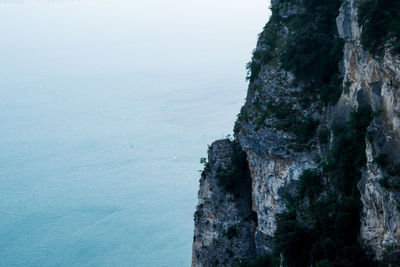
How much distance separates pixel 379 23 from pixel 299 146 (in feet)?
21.0

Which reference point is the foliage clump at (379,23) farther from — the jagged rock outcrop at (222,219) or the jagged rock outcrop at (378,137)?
the jagged rock outcrop at (222,219)

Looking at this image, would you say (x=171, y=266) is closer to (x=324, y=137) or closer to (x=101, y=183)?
(x=101, y=183)

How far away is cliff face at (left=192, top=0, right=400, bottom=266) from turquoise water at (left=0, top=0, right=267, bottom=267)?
17.9m

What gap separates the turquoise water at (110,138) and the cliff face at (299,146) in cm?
1786

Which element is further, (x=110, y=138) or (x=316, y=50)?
(x=110, y=138)

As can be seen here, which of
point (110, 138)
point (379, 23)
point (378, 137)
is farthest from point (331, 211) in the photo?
point (110, 138)

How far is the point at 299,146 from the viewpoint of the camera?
68.4 feet

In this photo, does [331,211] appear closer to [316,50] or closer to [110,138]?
[316,50]

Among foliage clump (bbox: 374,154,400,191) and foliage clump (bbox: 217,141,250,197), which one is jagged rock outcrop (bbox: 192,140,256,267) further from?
foliage clump (bbox: 374,154,400,191)

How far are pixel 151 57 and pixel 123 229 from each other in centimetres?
6630

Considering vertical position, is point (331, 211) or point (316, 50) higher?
point (316, 50)

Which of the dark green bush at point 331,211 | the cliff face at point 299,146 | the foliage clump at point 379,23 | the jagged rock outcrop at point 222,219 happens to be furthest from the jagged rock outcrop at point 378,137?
the jagged rock outcrop at point 222,219

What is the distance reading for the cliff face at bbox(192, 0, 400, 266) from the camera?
14.8m

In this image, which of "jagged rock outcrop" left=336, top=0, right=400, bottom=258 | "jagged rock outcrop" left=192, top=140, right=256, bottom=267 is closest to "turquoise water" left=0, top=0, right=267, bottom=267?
"jagged rock outcrop" left=192, top=140, right=256, bottom=267
